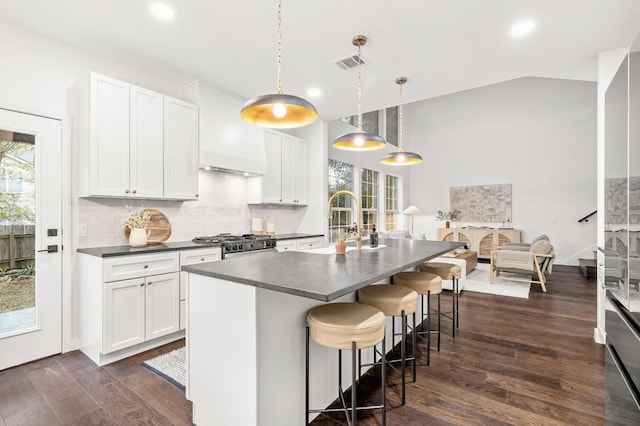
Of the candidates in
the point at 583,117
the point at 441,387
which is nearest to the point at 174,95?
the point at 441,387

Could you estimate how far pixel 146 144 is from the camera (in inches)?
125

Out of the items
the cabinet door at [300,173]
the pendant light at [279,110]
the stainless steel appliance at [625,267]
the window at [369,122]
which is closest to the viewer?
the stainless steel appliance at [625,267]

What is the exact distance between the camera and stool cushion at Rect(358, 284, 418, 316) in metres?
2.08

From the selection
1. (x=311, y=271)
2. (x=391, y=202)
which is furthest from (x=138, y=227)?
(x=391, y=202)

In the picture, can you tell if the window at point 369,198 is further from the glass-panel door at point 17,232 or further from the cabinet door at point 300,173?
the glass-panel door at point 17,232

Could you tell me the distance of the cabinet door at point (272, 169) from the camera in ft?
15.0

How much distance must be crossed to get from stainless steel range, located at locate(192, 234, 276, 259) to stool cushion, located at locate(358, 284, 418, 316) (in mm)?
1818

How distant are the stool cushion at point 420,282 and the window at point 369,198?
437cm

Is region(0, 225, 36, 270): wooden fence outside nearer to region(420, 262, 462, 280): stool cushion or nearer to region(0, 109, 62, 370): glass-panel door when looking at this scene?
region(0, 109, 62, 370): glass-panel door

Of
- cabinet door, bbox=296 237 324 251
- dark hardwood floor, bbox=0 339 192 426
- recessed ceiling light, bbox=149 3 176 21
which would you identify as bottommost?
dark hardwood floor, bbox=0 339 192 426

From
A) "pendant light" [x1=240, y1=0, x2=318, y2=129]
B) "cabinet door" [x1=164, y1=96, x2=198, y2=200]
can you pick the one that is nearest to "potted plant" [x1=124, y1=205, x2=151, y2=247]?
"cabinet door" [x1=164, y1=96, x2=198, y2=200]

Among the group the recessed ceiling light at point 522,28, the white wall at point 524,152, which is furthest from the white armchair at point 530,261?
the recessed ceiling light at point 522,28

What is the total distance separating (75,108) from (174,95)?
1039mm

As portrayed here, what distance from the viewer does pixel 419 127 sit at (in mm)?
9523
